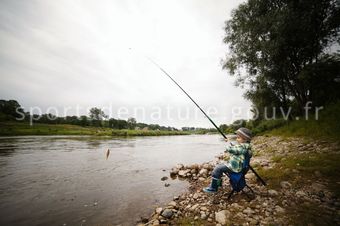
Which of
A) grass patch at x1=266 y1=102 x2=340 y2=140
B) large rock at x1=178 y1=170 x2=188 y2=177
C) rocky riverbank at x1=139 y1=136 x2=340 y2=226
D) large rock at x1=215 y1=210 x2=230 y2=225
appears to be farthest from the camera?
grass patch at x1=266 y1=102 x2=340 y2=140

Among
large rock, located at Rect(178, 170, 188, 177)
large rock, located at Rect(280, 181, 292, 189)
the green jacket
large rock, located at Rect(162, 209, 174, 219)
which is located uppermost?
the green jacket

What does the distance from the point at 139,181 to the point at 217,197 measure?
4866 millimetres

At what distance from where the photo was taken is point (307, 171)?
217 inches

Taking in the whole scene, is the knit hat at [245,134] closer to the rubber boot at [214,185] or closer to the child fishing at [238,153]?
the child fishing at [238,153]

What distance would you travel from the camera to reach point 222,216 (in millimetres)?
3809

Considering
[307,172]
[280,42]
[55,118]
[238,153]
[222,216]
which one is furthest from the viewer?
[55,118]

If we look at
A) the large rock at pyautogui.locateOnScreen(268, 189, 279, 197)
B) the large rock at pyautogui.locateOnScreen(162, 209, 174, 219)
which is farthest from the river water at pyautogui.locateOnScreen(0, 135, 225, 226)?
the large rock at pyautogui.locateOnScreen(268, 189, 279, 197)

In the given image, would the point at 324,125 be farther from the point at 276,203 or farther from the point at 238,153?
the point at 238,153

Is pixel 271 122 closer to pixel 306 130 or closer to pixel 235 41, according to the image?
pixel 306 130

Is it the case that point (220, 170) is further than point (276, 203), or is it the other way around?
point (220, 170)

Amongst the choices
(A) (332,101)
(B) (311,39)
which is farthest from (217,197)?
(B) (311,39)

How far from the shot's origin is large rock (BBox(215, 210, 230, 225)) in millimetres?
3661

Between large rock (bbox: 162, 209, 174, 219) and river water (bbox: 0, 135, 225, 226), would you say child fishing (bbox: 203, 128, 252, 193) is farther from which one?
river water (bbox: 0, 135, 225, 226)

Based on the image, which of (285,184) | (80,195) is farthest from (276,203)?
(80,195)
